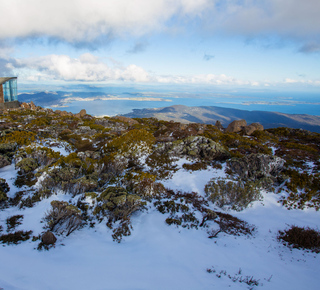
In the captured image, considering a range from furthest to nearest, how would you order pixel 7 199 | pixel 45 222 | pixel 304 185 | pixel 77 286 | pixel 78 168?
pixel 78 168 < pixel 304 185 < pixel 7 199 < pixel 45 222 < pixel 77 286

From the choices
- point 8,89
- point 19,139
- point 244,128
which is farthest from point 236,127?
point 8,89

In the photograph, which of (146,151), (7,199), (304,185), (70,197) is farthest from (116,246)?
(304,185)

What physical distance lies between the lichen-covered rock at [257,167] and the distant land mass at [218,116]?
323 feet

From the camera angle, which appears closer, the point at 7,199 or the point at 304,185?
the point at 7,199

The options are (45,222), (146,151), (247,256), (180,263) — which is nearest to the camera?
(180,263)

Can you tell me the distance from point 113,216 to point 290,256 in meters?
5.98

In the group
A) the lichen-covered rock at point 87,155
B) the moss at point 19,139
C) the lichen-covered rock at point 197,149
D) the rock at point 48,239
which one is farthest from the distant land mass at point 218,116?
the rock at point 48,239

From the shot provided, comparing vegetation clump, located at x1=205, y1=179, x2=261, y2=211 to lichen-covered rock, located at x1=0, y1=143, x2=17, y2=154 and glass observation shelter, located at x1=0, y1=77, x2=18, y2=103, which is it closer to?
lichen-covered rock, located at x1=0, y1=143, x2=17, y2=154

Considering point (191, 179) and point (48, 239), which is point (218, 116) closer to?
point (191, 179)

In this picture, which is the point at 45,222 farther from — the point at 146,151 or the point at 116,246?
the point at 146,151

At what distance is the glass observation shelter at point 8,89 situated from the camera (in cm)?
3741

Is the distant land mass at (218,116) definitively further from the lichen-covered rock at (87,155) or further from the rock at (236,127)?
the lichen-covered rock at (87,155)

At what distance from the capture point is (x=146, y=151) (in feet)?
43.1

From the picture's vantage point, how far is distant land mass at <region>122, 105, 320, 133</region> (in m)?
112
